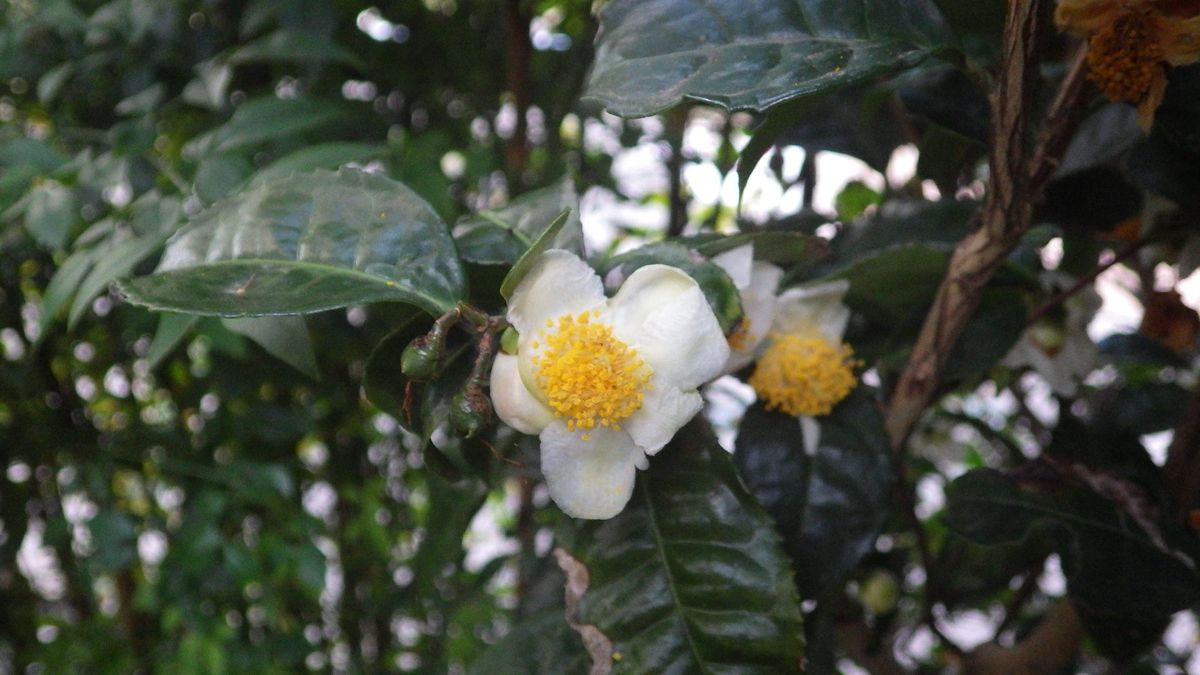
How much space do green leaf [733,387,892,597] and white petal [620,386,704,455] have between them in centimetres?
14

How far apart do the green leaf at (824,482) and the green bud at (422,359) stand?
23cm

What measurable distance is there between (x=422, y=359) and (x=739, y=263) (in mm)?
180

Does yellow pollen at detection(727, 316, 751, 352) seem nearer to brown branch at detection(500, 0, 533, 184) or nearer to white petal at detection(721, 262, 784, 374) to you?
white petal at detection(721, 262, 784, 374)

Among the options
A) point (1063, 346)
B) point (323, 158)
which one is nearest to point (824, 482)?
point (1063, 346)

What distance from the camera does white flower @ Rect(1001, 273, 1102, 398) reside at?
0.66 metres

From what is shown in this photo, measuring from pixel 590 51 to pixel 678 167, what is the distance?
0.61 ft

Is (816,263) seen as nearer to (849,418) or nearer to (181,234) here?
(849,418)

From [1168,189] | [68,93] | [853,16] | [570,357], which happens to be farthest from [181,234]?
[68,93]

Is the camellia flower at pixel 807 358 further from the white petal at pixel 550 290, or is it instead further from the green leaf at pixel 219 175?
the green leaf at pixel 219 175

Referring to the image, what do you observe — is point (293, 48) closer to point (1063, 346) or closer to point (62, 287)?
point (62, 287)

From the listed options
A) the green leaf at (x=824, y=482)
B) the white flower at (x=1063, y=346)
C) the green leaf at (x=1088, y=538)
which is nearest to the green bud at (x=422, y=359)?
the green leaf at (x=824, y=482)

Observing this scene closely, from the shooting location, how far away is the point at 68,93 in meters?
0.99

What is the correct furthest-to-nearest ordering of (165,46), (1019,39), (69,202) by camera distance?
(165,46) < (69,202) < (1019,39)

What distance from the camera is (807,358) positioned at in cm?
54
